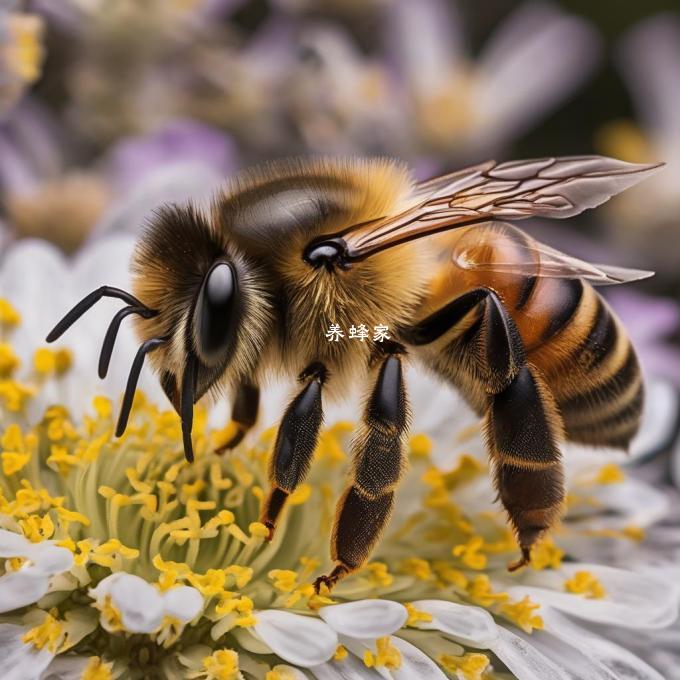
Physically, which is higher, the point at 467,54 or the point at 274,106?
the point at 467,54

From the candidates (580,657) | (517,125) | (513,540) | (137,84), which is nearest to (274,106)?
(137,84)

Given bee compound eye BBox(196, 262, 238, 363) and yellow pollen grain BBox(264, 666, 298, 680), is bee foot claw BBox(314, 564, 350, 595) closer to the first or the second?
yellow pollen grain BBox(264, 666, 298, 680)

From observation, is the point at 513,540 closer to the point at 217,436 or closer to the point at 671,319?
the point at 217,436

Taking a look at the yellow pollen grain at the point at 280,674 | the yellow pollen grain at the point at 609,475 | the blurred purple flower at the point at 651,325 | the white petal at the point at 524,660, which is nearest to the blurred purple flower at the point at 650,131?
the blurred purple flower at the point at 651,325

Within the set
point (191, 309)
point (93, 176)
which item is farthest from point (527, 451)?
point (93, 176)

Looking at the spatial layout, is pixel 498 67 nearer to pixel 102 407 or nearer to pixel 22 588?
pixel 102 407

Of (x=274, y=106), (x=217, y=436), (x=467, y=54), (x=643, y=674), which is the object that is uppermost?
(x=467, y=54)
